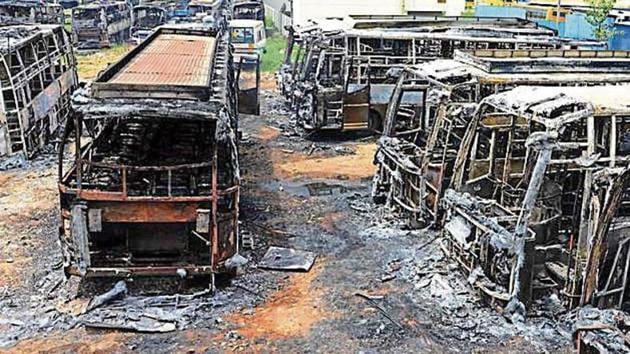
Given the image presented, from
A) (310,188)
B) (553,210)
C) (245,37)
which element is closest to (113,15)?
(245,37)

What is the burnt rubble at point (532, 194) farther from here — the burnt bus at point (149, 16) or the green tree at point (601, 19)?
the burnt bus at point (149, 16)

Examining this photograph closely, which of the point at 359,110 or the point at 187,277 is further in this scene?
the point at 359,110

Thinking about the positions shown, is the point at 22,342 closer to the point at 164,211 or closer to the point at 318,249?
the point at 164,211

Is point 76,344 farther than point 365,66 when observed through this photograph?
No

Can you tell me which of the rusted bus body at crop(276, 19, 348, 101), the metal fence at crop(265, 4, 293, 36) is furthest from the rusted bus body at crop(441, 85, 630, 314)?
the metal fence at crop(265, 4, 293, 36)

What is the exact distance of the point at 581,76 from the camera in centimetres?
1124

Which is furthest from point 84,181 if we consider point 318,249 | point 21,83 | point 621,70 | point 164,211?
point 621,70

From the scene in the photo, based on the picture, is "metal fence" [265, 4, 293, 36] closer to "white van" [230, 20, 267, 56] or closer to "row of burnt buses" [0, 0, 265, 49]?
"row of burnt buses" [0, 0, 265, 49]

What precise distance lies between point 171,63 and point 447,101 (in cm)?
393

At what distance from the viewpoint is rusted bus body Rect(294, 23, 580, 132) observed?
52.4 ft

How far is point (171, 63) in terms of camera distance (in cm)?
1052

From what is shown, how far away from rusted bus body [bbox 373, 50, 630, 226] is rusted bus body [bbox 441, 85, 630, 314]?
915 mm

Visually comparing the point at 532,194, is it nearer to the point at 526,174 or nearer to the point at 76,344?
the point at 526,174

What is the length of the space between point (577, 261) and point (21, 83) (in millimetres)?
10850
